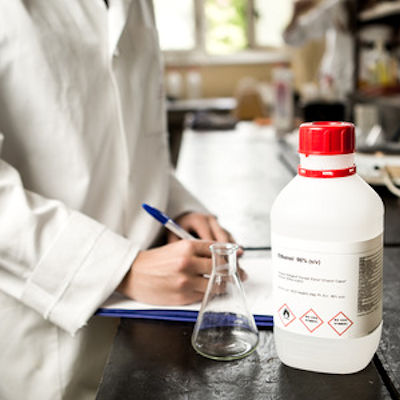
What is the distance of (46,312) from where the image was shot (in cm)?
69

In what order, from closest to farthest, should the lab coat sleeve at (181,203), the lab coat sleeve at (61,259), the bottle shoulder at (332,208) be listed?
the bottle shoulder at (332,208)
the lab coat sleeve at (61,259)
the lab coat sleeve at (181,203)

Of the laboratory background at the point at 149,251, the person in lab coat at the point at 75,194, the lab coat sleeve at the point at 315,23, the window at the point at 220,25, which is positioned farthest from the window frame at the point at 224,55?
the person in lab coat at the point at 75,194

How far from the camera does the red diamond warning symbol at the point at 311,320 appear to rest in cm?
48

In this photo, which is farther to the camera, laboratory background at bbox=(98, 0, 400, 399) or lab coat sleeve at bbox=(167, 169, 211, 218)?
lab coat sleeve at bbox=(167, 169, 211, 218)

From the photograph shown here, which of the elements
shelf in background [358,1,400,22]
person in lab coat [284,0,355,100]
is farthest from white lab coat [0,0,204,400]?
person in lab coat [284,0,355,100]

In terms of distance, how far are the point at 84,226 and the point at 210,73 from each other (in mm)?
5602

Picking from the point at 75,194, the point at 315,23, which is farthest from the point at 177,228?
the point at 315,23

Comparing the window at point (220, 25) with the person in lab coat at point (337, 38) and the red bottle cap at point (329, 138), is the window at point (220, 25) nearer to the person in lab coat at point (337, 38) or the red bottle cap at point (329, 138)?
the person in lab coat at point (337, 38)

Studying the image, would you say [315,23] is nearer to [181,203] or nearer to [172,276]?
[181,203]

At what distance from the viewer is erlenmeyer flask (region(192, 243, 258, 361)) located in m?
0.57

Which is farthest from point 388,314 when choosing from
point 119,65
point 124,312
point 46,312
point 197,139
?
point 197,139

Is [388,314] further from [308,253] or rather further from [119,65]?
[119,65]

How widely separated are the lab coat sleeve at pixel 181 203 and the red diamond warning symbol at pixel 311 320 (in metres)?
0.51

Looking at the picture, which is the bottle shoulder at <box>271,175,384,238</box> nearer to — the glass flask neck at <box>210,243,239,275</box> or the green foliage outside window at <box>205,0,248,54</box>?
the glass flask neck at <box>210,243,239,275</box>
